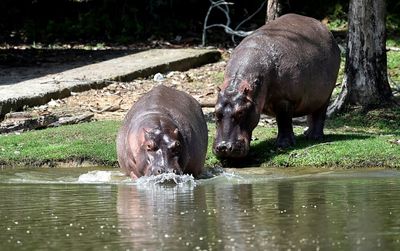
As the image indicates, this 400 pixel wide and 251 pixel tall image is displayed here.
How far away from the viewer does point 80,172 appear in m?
11.9

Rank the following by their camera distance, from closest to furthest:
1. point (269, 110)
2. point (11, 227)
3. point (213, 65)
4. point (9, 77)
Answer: point (11, 227) → point (269, 110) → point (9, 77) → point (213, 65)

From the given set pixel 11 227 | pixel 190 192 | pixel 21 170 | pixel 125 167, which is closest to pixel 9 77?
pixel 21 170

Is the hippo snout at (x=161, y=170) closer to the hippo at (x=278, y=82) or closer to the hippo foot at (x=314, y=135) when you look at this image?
the hippo at (x=278, y=82)

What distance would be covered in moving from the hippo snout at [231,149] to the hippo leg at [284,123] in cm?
82

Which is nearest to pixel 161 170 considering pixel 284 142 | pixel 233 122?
pixel 233 122

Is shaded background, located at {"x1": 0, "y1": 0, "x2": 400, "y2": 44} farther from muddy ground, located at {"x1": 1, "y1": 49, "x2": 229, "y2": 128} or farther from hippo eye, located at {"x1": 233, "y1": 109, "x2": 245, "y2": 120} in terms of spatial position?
hippo eye, located at {"x1": 233, "y1": 109, "x2": 245, "y2": 120}

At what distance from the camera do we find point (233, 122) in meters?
12.1

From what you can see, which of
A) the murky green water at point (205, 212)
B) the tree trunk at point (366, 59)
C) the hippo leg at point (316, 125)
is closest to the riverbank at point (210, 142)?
the hippo leg at point (316, 125)

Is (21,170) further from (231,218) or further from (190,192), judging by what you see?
(231,218)

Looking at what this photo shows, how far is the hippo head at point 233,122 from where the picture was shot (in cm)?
1200

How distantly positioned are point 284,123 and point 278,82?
1.57ft

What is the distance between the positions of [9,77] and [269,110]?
18.5 feet

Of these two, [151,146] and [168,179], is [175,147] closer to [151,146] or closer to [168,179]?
[151,146]

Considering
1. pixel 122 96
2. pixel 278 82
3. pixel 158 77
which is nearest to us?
pixel 278 82
